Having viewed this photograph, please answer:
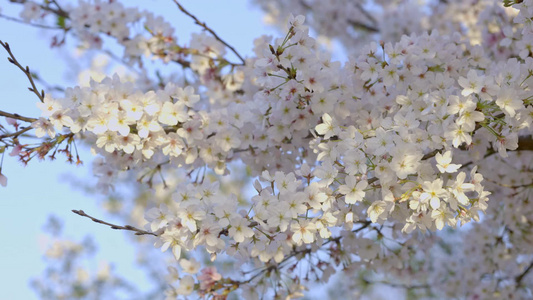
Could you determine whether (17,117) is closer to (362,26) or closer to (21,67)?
(21,67)

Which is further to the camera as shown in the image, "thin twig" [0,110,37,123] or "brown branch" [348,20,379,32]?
"brown branch" [348,20,379,32]

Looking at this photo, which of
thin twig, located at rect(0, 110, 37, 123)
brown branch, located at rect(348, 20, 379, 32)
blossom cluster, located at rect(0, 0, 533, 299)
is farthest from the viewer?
brown branch, located at rect(348, 20, 379, 32)

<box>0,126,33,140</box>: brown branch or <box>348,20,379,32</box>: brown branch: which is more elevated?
<box>348,20,379,32</box>: brown branch

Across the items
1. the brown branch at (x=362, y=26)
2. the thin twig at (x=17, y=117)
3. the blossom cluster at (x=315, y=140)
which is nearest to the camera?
the blossom cluster at (x=315, y=140)

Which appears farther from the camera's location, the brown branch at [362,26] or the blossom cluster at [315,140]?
the brown branch at [362,26]

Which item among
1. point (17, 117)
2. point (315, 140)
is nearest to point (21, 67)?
point (17, 117)

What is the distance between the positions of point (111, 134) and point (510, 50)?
2.28 metres

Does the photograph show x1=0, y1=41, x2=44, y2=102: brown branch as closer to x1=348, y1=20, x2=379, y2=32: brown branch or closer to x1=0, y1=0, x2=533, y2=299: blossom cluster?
x1=0, y1=0, x2=533, y2=299: blossom cluster

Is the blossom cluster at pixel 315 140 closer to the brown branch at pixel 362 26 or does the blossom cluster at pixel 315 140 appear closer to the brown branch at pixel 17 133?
the brown branch at pixel 17 133

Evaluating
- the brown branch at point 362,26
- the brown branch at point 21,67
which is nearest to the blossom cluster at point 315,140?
the brown branch at point 21,67

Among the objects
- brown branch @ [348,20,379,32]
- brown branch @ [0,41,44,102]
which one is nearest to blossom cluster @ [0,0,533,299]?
brown branch @ [0,41,44,102]

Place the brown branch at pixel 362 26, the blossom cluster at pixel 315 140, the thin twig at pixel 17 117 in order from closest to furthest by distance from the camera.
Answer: the blossom cluster at pixel 315 140 < the thin twig at pixel 17 117 < the brown branch at pixel 362 26

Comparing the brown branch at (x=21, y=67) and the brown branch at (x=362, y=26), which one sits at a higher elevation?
the brown branch at (x=362, y=26)

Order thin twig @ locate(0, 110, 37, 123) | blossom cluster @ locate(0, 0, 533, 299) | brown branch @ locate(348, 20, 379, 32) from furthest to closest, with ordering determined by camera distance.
Answer: 1. brown branch @ locate(348, 20, 379, 32)
2. thin twig @ locate(0, 110, 37, 123)
3. blossom cluster @ locate(0, 0, 533, 299)
